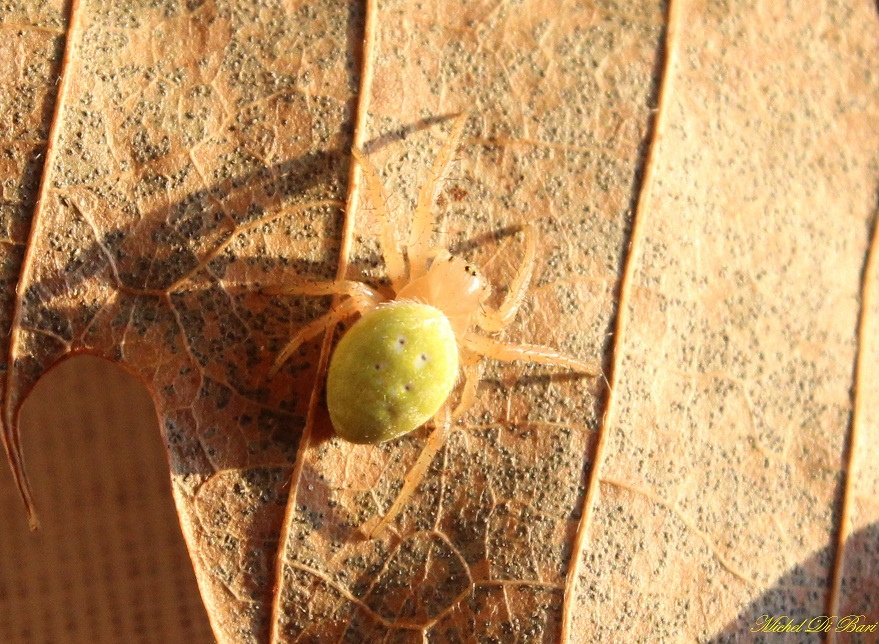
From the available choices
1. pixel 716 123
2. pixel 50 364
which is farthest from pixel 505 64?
pixel 50 364

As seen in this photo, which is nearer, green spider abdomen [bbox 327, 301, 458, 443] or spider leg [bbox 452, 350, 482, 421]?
green spider abdomen [bbox 327, 301, 458, 443]

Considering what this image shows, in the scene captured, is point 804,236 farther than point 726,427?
Yes

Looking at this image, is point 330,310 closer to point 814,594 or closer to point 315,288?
point 315,288

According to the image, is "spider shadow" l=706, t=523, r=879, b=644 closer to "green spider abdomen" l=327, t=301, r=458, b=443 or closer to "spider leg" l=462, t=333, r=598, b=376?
"spider leg" l=462, t=333, r=598, b=376

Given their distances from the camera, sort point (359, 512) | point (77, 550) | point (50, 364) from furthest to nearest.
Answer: point (77, 550), point (359, 512), point (50, 364)

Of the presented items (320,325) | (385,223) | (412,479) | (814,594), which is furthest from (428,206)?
(814,594)

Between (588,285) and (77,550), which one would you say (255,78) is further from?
(77,550)

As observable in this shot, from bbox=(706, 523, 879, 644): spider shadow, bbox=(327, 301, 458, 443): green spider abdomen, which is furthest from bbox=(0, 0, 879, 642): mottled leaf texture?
bbox=(327, 301, 458, 443): green spider abdomen
